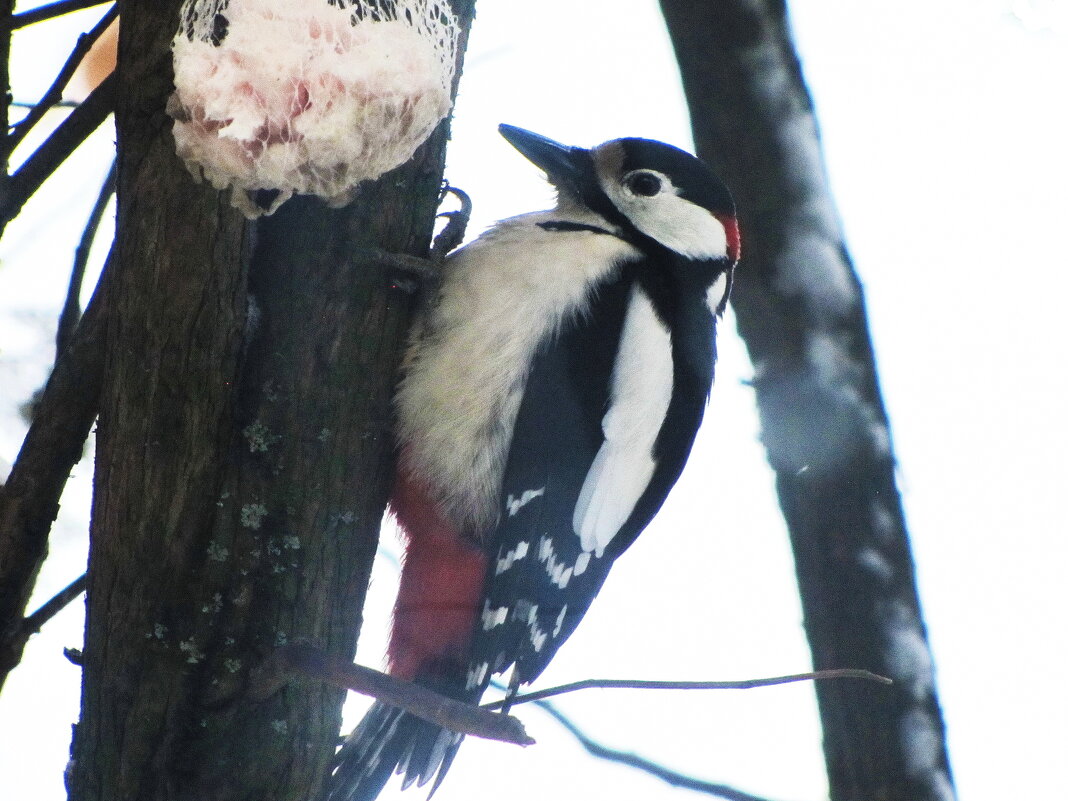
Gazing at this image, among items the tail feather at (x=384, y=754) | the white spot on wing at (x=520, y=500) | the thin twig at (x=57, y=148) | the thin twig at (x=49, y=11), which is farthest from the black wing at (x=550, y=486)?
the thin twig at (x=49, y=11)

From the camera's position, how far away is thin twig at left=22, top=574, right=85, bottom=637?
4.67 ft

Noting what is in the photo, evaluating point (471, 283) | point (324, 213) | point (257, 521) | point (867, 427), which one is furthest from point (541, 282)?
point (867, 427)

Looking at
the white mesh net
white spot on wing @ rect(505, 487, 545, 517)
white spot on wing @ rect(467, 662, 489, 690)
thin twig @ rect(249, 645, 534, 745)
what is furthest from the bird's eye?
thin twig @ rect(249, 645, 534, 745)

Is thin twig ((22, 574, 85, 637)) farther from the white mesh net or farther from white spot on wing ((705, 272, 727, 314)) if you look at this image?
white spot on wing ((705, 272, 727, 314))

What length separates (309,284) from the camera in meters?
1.26

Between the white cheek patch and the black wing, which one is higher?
the white cheek patch

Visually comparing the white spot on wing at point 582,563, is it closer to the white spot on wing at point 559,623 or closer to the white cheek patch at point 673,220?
the white spot on wing at point 559,623

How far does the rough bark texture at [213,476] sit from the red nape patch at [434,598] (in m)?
0.35

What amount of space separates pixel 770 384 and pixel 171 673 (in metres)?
1.15

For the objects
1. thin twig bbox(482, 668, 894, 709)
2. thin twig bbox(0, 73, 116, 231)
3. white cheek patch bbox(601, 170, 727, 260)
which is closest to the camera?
thin twig bbox(482, 668, 894, 709)

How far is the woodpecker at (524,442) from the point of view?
1540 millimetres

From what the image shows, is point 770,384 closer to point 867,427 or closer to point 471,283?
point 867,427

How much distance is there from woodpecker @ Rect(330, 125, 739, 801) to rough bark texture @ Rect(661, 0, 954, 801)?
0.22 m

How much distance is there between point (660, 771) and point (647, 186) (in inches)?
36.2
